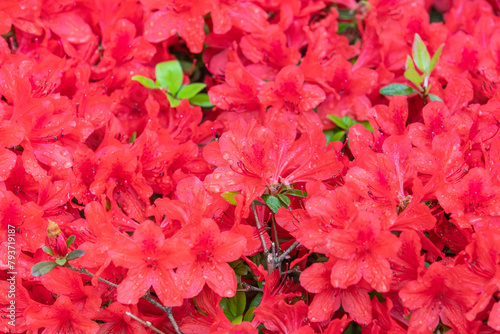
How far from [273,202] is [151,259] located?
321 mm

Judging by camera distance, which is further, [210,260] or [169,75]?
[169,75]

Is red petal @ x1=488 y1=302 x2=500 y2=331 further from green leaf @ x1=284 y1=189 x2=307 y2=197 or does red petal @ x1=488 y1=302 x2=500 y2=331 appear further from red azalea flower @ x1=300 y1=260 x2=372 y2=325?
green leaf @ x1=284 y1=189 x2=307 y2=197

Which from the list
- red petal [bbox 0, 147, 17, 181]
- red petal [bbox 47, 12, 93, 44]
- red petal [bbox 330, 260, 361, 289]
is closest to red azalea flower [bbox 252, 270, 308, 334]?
red petal [bbox 330, 260, 361, 289]

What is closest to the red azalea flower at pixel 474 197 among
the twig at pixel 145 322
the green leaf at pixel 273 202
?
the green leaf at pixel 273 202

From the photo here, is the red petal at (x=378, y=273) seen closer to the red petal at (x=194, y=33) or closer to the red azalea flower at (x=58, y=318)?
the red azalea flower at (x=58, y=318)

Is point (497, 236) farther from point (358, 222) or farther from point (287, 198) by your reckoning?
point (287, 198)

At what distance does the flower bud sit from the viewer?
3.53 feet

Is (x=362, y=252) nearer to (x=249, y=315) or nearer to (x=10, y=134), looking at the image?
(x=249, y=315)

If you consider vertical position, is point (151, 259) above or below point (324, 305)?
above

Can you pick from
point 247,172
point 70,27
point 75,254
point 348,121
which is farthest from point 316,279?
point 70,27

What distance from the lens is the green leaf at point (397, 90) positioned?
1.55 m

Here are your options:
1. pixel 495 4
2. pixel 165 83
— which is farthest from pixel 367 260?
pixel 495 4

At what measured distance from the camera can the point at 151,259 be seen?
3.62 feet

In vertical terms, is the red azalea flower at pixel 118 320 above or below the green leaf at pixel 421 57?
below
